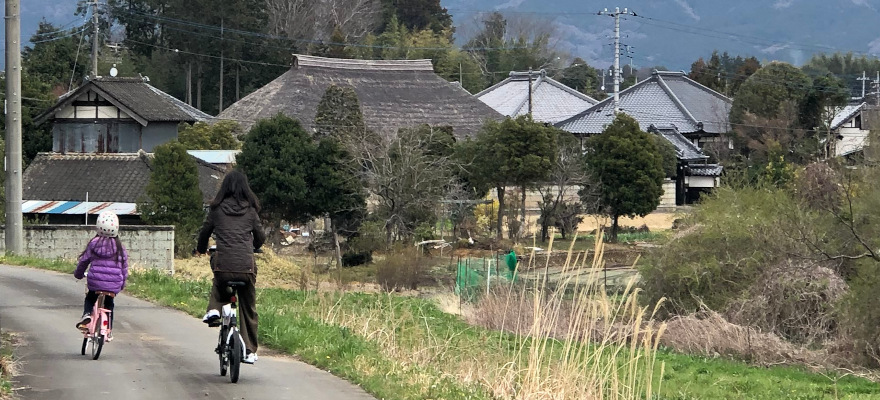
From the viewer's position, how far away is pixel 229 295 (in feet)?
30.5

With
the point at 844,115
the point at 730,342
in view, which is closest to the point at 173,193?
the point at 730,342

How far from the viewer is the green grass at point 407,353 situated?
9633mm

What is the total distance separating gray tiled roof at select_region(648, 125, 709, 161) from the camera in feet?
191

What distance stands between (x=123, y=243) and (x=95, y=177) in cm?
1306

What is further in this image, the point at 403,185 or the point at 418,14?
the point at 418,14

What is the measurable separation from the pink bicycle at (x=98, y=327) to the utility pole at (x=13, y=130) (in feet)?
42.8

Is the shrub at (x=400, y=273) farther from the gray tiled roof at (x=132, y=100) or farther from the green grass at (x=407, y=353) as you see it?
the gray tiled roof at (x=132, y=100)

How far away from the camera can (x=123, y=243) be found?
23.9 m

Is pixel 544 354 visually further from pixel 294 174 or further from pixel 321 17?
pixel 321 17

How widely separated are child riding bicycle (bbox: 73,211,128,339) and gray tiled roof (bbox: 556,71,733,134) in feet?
174

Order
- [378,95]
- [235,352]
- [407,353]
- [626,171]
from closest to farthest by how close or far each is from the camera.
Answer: [235,352], [407,353], [626,171], [378,95]

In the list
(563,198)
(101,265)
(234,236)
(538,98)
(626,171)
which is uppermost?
(538,98)

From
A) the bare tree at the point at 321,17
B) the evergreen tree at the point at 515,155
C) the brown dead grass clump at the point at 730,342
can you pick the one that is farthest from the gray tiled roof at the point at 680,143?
the brown dead grass clump at the point at 730,342

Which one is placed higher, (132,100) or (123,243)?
(132,100)
